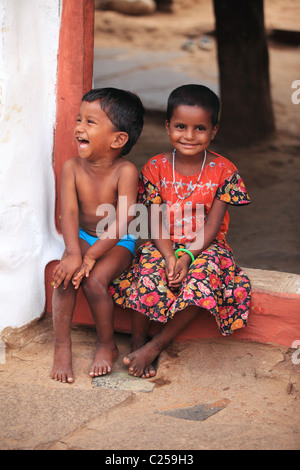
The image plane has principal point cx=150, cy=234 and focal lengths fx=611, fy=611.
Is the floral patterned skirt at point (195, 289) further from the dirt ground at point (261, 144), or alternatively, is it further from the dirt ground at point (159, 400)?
the dirt ground at point (261, 144)

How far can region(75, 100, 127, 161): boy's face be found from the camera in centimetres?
289

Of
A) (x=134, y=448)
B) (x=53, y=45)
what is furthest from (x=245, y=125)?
(x=134, y=448)

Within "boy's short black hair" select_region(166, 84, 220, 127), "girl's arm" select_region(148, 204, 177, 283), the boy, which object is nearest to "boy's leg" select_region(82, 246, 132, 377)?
the boy

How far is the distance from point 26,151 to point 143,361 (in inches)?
46.1

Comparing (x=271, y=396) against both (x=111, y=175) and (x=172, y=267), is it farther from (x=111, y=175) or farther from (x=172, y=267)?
(x=111, y=175)

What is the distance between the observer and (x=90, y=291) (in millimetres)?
2854

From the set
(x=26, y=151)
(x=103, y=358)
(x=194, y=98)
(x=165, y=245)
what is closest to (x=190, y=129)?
(x=194, y=98)

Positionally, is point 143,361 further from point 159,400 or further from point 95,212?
point 95,212

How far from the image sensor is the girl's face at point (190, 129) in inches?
113

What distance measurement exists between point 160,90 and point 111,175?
19.6ft

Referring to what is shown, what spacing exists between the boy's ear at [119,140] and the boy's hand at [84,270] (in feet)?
1.81

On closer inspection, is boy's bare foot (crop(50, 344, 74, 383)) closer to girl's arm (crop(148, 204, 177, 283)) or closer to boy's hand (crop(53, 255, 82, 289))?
boy's hand (crop(53, 255, 82, 289))

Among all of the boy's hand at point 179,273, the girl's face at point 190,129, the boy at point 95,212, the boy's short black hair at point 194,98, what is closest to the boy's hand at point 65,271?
the boy at point 95,212

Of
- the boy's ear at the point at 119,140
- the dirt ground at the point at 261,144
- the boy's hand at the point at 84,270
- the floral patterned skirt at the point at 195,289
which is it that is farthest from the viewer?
the dirt ground at the point at 261,144
